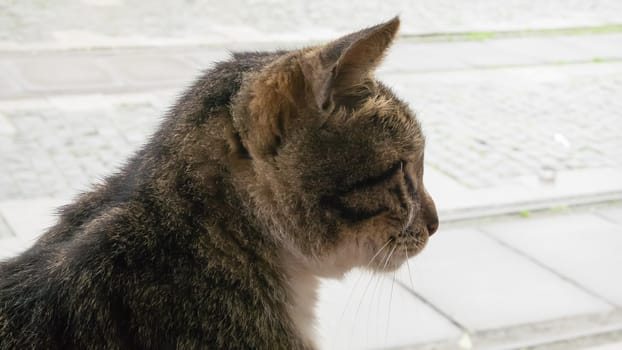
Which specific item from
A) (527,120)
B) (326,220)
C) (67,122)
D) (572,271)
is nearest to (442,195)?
(572,271)

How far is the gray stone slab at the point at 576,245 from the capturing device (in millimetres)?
4199

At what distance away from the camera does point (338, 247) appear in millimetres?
2387

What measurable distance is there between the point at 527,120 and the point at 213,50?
2.46 m

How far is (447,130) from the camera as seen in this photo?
590 centimetres

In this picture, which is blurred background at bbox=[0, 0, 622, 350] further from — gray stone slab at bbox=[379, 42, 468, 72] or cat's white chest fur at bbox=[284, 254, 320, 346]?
cat's white chest fur at bbox=[284, 254, 320, 346]

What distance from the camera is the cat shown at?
213 cm

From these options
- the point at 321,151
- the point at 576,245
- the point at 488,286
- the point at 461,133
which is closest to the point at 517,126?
the point at 461,133

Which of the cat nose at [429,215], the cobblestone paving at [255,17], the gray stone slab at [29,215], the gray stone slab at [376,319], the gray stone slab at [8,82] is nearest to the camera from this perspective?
the cat nose at [429,215]

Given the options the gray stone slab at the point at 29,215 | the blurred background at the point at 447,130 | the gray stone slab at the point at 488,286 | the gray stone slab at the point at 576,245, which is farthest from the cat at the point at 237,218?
the gray stone slab at the point at 576,245

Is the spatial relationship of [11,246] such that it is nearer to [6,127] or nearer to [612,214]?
[6,127]

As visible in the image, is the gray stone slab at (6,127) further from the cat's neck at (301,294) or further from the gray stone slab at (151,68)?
the cat's neck at (301,294)

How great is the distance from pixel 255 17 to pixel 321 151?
6145 millimetres

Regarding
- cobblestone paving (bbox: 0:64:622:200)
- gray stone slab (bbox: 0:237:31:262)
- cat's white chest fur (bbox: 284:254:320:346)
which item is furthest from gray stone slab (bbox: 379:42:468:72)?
cat's white chest fur (bbox: 284:254:320:346)

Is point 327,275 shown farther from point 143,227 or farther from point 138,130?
point 138,130
